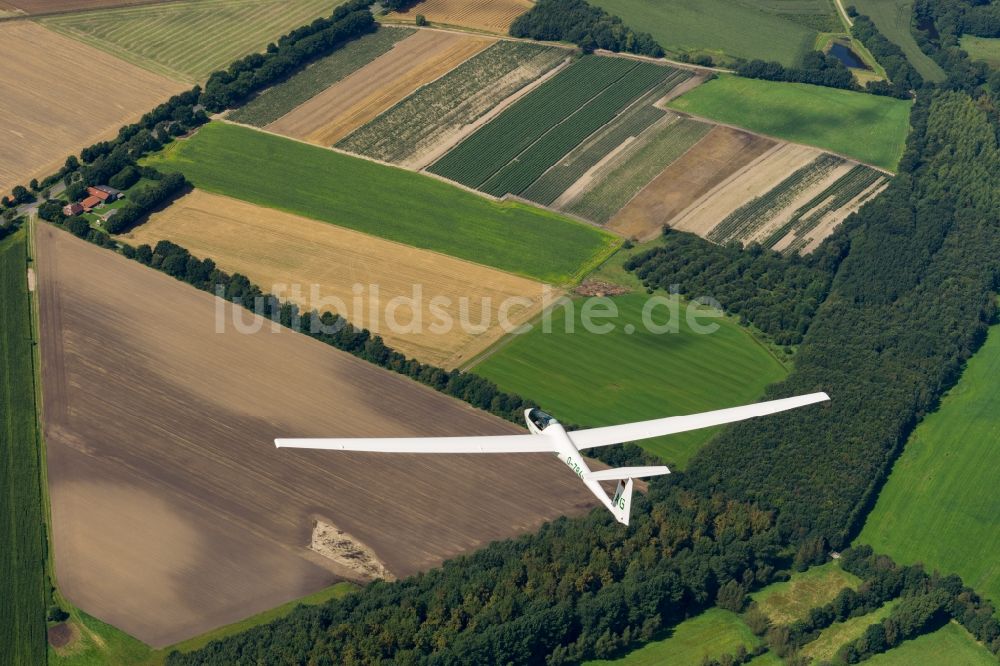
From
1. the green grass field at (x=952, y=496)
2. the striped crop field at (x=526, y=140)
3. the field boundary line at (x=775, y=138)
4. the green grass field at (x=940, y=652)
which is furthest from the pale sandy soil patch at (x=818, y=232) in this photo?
the green grass field at (x=940, y=652)

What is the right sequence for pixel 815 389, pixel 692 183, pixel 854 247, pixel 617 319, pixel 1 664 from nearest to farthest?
pixel 1 664, pixel 815 389, pixel 617 319, pixel 854 247, pixel 692 183

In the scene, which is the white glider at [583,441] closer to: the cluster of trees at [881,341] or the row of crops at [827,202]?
the cluster of trees at [881,341]

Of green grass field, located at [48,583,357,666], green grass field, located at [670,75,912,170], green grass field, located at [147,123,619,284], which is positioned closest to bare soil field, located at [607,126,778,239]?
green grass field, located at [670,75,912,170]

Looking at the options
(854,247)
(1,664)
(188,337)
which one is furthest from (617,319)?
(1,664)

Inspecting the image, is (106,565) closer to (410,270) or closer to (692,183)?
(410,270)

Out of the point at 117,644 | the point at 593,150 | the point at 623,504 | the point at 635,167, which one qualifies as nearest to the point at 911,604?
the point at 623,504

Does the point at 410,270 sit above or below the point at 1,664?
above

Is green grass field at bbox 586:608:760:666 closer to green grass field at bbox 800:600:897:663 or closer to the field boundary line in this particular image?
green grass field at bbox 800:600:897:663
